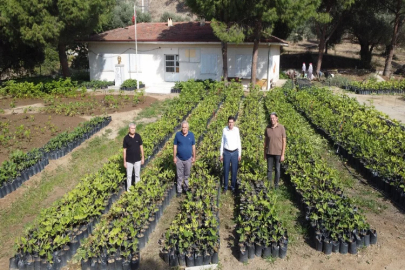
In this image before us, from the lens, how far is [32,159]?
9570 mm

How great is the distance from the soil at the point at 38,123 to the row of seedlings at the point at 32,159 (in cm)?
→ 102

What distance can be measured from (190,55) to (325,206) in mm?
19285

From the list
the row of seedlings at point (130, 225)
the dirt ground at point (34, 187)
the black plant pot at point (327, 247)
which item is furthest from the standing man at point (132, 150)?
the black plant pot at point (327, 247)

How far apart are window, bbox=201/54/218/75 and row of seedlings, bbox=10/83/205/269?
16318 mm

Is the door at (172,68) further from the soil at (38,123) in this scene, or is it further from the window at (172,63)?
the soil at (38,123)

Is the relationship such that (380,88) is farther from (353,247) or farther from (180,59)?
(353,247)

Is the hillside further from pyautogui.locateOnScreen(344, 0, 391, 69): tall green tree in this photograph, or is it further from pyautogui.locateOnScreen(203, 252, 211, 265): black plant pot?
pyautogui.locateOnScreen(203, 252, 211, 265): black plant pot

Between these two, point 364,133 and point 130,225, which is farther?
point 364,133

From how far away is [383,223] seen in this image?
677 centimetres

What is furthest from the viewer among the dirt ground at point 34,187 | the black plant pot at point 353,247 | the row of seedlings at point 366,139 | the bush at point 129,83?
the bush at point 129,83

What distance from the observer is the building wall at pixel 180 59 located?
23391 mm

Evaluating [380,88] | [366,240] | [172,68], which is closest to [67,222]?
[366,240]

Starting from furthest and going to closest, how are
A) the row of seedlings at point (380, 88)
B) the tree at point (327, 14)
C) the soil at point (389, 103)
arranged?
the tree at point (327, 14)
the row of seedlings at point (380, 88)
the soil at point (389, 103)

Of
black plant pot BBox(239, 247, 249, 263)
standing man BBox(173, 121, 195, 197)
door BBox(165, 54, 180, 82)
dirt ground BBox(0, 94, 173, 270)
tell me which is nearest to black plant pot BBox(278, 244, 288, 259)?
black plant pot BBox(239, 247, 249, 263)
